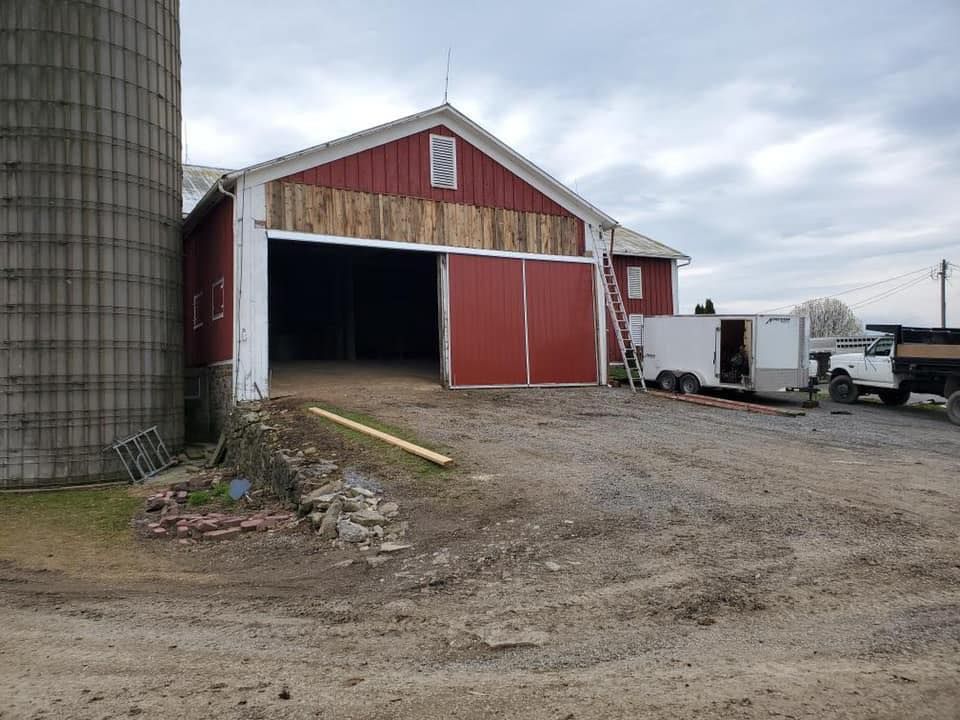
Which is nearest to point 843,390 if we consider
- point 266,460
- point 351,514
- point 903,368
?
point 903,368

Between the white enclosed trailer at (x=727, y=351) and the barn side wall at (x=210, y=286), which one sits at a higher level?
the barn side wall at (x=210, y=286)

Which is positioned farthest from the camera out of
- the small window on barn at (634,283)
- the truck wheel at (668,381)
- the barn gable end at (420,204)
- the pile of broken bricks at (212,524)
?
the small window on barn at (634,283)

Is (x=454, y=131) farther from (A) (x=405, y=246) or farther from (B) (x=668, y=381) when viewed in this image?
(B) (x=668, y=381)

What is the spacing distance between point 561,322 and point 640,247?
815 centimetres

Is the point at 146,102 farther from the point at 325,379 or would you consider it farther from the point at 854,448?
the point at 854,448

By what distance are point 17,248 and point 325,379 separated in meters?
6.70

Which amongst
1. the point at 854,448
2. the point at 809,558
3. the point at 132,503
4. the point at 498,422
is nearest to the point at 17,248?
the point at 132,503

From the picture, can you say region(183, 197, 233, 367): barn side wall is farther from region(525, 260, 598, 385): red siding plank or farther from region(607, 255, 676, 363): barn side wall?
region(607, 255, 676, 363): barn side wall

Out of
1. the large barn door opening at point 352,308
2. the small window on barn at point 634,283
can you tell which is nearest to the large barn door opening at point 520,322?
the large barn door opening at point 352,308

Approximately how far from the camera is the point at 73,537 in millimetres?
9008

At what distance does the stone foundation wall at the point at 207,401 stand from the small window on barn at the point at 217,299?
120cm

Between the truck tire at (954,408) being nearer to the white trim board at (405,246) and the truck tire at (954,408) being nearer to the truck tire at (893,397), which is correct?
the truck tire at (893,397)

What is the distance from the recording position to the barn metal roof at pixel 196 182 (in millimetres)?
20797

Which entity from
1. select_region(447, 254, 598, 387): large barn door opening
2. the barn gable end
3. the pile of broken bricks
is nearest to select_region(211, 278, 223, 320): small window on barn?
the barn gable end
